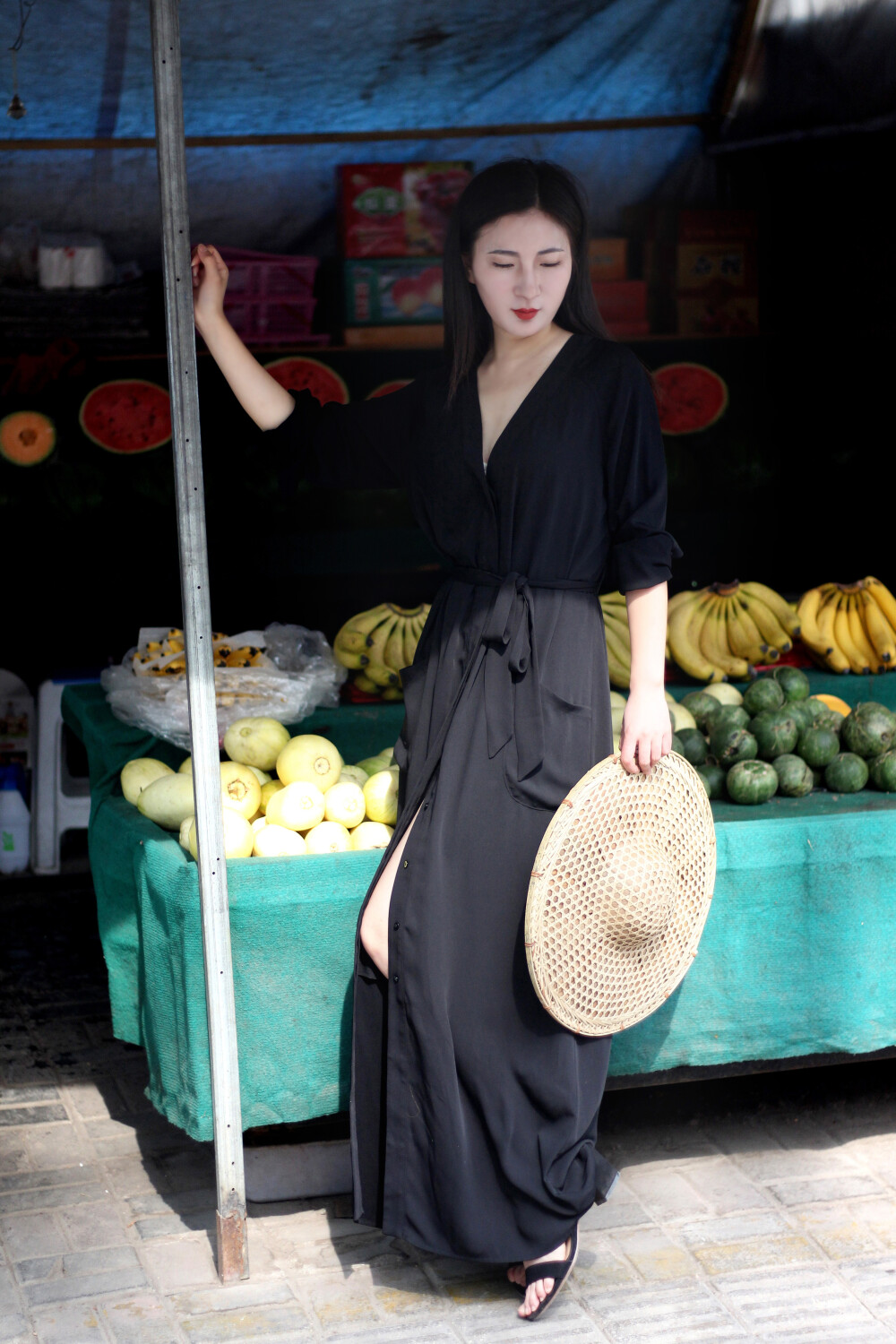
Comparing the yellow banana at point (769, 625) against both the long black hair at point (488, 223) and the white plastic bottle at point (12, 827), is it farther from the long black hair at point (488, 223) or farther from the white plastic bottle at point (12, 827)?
the white plastic bottle at point (12, 827)

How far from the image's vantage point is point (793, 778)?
3.58m

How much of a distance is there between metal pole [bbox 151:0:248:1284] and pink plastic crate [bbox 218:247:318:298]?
11.4 ft

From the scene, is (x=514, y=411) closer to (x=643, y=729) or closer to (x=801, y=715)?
(x=643, y=729)

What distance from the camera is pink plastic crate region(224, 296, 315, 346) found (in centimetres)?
617

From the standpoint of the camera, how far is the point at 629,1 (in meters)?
5.40

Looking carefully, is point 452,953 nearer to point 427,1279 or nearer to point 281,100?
point 427,1279

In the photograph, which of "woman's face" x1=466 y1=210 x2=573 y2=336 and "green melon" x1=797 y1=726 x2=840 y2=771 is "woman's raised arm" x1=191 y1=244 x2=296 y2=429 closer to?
"woman's face" x1=466 y1=210 x2=573 y2=336

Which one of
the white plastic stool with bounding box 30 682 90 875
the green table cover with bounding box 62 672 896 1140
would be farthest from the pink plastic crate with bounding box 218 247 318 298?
the green table cover with bounding box 62 672 896 1140

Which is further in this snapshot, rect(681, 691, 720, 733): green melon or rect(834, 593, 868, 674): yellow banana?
rect(834, 593, 868, 674): yellow banana

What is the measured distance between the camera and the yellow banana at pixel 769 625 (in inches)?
179

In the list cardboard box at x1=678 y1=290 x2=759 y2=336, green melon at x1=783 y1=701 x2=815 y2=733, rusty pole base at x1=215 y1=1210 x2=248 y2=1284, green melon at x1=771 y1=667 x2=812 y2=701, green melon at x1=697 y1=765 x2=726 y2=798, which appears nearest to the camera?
rusty pole base at x1=215 y1=1210 x2=248 y2=1284

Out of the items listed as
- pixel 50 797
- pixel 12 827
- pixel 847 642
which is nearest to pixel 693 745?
pixel 847 642

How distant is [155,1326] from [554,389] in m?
1.96

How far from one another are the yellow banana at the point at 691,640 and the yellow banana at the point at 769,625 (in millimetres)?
155
